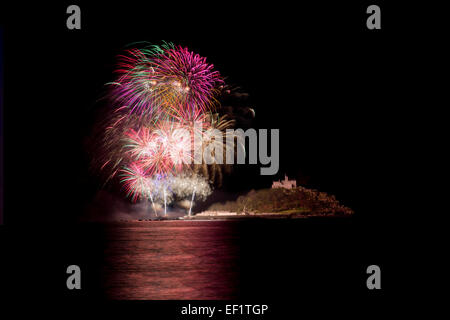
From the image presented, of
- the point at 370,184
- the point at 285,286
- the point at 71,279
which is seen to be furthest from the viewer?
the point at 370,184

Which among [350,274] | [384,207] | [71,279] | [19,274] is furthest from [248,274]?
[384,207]

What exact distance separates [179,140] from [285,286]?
28707 mm

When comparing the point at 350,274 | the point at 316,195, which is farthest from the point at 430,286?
the point at 316,195

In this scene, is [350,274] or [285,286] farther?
[350,274]

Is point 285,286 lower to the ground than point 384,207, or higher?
higher
